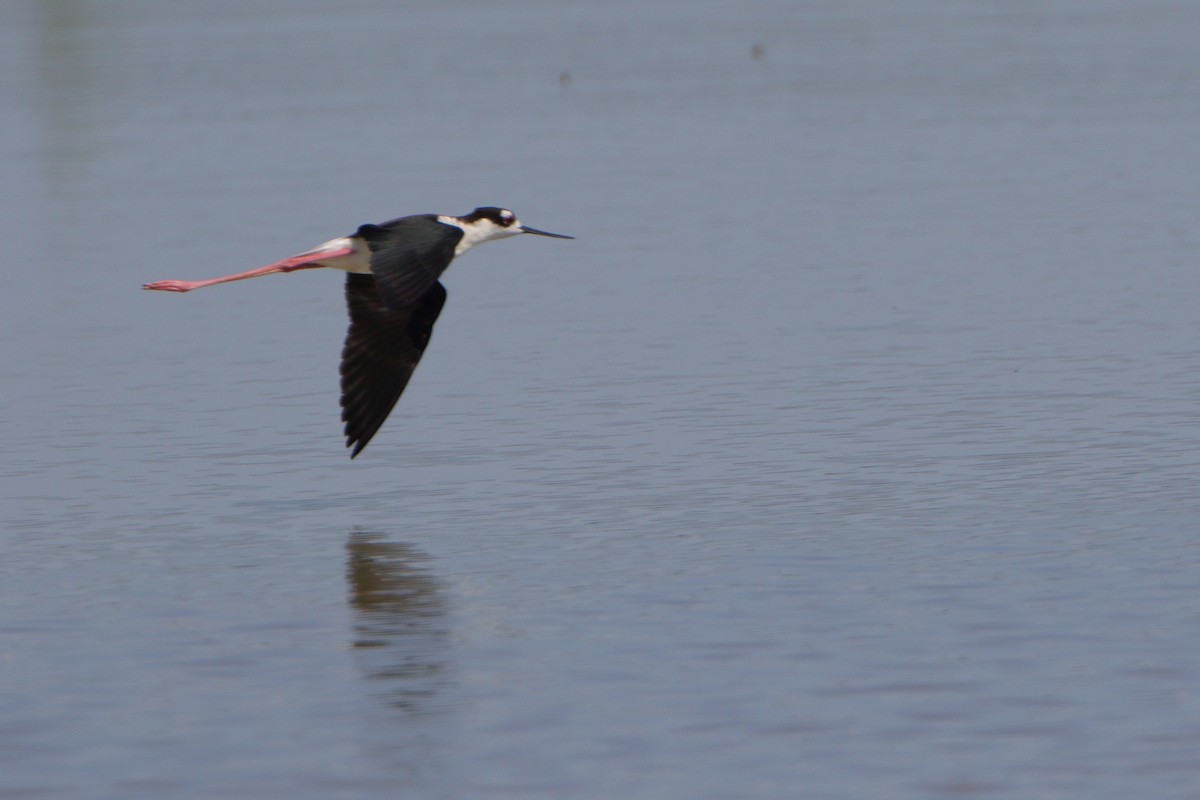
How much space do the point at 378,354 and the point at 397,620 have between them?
226 centimetres

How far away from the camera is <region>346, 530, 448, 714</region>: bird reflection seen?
644 cm

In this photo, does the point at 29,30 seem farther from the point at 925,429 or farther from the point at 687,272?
the point at 925,429

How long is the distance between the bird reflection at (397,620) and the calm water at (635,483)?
2 centimetres

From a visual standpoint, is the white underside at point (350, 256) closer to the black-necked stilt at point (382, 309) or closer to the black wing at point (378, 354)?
the black-necked stilt at point (382, 309)

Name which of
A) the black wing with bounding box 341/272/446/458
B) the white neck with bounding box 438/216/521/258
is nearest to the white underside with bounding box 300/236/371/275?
the black wing with bounding box 341/272/446/458

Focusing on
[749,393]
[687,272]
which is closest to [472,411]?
[749,393]

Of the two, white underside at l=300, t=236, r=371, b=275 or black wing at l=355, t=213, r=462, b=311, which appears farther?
white underside at l=300, t=236, r=371, b=275

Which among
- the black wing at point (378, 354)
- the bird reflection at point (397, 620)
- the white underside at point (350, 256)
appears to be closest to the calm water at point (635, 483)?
the bird reflection at point (397, 620)

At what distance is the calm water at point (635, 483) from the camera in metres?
5.91

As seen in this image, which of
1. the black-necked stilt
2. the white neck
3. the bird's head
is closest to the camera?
the black-necked stilt

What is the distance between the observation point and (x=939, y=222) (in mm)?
16359

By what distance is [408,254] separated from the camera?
8.76 meters

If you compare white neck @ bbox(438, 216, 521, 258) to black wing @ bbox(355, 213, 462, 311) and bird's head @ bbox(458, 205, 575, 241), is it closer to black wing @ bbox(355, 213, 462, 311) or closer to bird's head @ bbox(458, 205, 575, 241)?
bird's head @ bbox(458, 205, 575, 241)

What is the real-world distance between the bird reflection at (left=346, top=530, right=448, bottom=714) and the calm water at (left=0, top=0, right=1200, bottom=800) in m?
0.02
